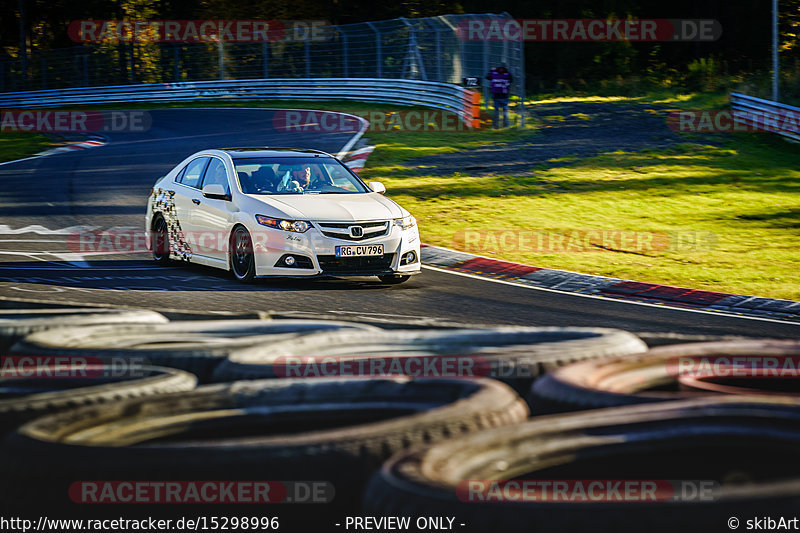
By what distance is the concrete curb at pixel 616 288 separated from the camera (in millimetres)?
10938

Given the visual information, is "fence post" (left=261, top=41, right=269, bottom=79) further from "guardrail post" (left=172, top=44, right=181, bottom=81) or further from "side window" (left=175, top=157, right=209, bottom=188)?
"side window" (left=175, top=157, right=209, bottom=188)

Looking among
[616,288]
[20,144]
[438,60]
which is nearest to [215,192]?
[616,288]

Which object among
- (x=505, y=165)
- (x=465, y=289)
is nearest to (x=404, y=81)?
(x=505, y=165)

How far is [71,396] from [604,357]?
298cm

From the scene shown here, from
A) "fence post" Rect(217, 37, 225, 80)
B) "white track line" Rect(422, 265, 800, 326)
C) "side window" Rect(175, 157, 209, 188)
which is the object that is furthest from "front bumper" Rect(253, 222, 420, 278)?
"fence post" Rect(217, 37, 225, 80)

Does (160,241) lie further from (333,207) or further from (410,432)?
(410,432)

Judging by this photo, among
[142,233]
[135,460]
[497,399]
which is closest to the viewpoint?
[135,460]

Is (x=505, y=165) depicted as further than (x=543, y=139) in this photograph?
No

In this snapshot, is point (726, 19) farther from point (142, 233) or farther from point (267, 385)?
point (267, 385)

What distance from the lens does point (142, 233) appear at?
15719mm

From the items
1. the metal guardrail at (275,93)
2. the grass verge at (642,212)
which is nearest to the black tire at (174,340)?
the grass verge at (642,212)

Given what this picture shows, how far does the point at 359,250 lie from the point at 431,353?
4998 mm

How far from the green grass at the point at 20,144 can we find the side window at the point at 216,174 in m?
16.5

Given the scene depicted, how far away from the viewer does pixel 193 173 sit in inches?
498
